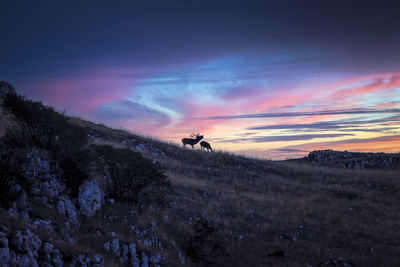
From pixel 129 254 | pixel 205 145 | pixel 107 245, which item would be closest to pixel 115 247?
pixel 107 245

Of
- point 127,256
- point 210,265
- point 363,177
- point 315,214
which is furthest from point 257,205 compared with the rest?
point 363,177

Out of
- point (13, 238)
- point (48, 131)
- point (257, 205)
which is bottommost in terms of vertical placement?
point (257, 205)

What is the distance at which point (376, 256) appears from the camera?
14.1 meters

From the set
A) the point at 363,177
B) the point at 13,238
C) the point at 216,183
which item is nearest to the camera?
the point at 13,238

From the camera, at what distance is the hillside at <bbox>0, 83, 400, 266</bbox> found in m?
8.47

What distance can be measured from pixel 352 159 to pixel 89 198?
3878 centimetres

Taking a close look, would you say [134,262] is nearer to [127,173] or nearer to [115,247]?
[115,247]

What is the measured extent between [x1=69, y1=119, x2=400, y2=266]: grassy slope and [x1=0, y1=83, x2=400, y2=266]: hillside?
0.08 meters

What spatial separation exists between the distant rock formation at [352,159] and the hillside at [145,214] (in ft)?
45.9

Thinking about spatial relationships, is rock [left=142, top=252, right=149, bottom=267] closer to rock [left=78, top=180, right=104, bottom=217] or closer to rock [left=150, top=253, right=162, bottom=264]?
rock [left=150, top=253, right=162, bottom=264]

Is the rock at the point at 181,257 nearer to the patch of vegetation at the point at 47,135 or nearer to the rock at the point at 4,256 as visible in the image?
the patch of vegetation at the point at 47,135

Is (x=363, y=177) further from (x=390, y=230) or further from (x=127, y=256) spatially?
(x=127, y=256)

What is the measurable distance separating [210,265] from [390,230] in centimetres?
1146

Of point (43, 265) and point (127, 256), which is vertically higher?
point (43, 265)
